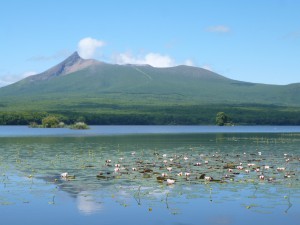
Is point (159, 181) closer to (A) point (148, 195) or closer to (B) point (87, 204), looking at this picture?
(A) point (148, 195)

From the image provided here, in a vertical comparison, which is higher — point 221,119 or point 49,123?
point 221,119

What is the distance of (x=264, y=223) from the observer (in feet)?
71.3

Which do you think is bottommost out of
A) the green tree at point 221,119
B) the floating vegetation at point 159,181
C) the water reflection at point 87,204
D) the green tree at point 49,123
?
the water reflection at point 87,204

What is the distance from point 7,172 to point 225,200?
1821 centimetres

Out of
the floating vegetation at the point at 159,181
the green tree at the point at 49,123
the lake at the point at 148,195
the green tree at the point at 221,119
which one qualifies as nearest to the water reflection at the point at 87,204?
the lake at the point at 148,195

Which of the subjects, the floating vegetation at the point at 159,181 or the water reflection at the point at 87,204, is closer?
the water reflection at the point at 87,204

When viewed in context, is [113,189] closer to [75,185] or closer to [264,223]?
[75,185]

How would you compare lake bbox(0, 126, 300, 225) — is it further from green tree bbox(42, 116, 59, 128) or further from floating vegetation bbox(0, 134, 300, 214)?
green tree bbox(42, 116, 59, 128)

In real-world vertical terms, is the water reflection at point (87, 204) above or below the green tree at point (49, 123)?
below

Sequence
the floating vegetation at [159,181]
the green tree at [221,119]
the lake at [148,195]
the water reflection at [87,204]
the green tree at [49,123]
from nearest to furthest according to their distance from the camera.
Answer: the lake at [148,195] → the water reflection at [87,204] → the floating vegetation at [159,181] → the green tree at [49,123] → the green tree at [221,119]

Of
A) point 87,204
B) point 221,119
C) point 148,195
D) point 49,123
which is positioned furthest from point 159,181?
point 221,119

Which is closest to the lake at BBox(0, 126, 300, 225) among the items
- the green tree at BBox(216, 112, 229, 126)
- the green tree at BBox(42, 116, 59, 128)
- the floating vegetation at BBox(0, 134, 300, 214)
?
the floating vegetation at BBox(0, 134, 300, 214)

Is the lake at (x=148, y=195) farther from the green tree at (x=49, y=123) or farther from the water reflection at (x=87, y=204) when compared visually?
the green tree at (x=49, y=123)

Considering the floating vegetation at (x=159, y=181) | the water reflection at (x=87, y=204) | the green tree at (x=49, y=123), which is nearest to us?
the water reflection at (x=87, y=204)
